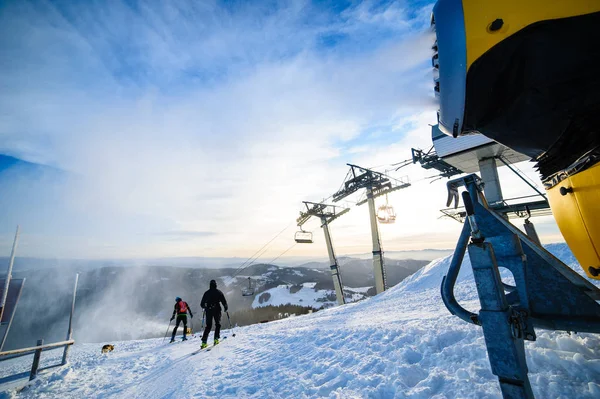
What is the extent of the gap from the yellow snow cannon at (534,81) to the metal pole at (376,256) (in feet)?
55.2

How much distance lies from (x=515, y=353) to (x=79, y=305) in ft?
317

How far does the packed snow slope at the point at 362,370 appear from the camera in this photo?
2.06m

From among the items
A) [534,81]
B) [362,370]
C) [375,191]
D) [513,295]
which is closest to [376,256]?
[375,191]

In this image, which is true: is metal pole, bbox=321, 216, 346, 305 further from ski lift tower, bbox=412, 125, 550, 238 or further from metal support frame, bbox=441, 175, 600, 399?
metal support frame, bbox=441, 175, 600, 399

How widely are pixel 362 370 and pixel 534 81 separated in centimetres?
342

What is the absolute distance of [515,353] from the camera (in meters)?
1.28

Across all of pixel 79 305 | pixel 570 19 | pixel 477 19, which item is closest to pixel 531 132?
pixel 570 19

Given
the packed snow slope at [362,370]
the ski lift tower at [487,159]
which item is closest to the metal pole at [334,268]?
the ski lift tower at [487,159]

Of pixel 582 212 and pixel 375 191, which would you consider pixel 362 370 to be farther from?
pixel 375 191

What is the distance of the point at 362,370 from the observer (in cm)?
304

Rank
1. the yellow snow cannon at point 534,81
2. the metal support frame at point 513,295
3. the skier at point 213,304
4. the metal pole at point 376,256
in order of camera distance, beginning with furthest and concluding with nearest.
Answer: the metal pole at point 376,256 → the skier at point 213,304 → the yellow snow cannon at point 534,81 → the metal support frame at point 513,295

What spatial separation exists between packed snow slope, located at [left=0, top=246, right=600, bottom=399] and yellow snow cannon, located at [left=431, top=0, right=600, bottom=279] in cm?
96

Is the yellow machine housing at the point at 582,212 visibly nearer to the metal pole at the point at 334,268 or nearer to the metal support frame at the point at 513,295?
the metal support frame at the point at 513,295

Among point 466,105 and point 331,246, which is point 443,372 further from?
point 331,246
